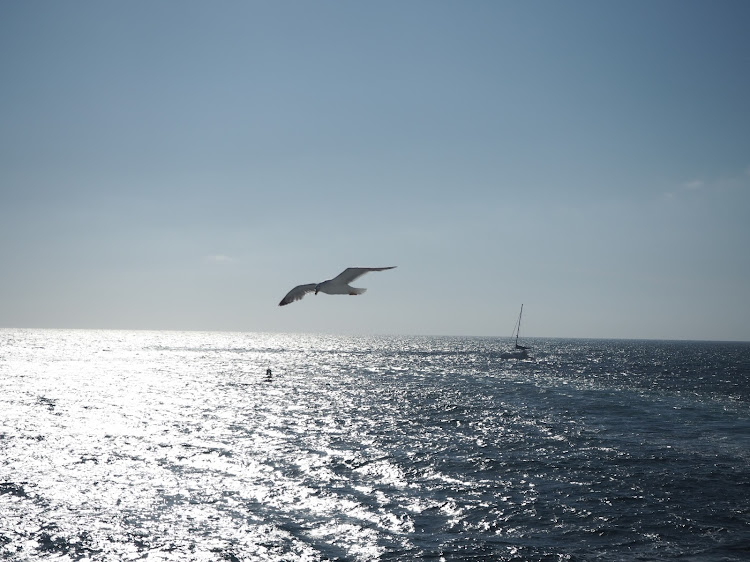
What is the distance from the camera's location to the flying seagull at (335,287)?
18453 mm

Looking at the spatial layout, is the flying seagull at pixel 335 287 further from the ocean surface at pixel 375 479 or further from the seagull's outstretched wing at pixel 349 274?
the ocean surface at pixel 375 479

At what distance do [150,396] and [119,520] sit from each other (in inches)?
2143

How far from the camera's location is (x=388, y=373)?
122 meters

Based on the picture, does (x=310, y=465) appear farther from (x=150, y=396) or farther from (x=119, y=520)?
(x=150, y=396)

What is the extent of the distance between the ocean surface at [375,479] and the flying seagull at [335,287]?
11.7 metres

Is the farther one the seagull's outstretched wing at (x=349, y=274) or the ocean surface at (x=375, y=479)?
the ocean surface at (x=375, y=479)

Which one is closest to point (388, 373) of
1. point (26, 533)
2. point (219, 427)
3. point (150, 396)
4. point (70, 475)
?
point (150, 396)

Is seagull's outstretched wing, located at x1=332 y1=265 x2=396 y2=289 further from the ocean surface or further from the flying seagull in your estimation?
the ocean surface

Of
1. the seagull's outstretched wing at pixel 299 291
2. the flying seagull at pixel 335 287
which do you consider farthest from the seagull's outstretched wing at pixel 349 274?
the seagull's outstretched wing at pixel 299 291

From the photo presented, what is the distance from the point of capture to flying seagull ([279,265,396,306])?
18.5 meters

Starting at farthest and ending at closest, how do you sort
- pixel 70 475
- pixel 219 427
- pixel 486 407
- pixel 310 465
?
pixel 486 407, pixel 219 427, pixel 310 465, pixel 70 475

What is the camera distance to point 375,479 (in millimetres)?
34906

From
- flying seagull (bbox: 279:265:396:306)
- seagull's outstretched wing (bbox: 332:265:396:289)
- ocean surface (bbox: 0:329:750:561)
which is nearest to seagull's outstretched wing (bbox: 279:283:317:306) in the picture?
flying seagull (bbox: 279:265:396:306)

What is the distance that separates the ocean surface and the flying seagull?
1171 centimetres
